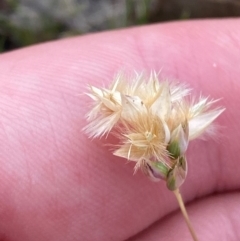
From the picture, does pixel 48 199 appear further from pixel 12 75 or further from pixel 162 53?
pixel 162 53

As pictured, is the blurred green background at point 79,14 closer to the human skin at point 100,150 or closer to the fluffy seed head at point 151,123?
the human skin at point 100,150

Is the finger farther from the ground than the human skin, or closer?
closer

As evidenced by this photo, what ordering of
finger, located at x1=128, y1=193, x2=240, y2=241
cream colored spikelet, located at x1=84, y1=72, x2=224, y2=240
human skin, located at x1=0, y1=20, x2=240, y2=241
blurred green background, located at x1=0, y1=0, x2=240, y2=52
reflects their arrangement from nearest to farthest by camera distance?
cream colored spikelet, located at x1=84, y1=72, x2=224, y2=240 < human skin, located at x1=0, y1=20, x2=240, y2=241 < finger, located at x1=128, y1=193, x2=240, y2=241 < blurred green background, located at x1=0, y1=0, x2=240, y2=52

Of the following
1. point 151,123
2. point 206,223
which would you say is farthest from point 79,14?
point 151,123

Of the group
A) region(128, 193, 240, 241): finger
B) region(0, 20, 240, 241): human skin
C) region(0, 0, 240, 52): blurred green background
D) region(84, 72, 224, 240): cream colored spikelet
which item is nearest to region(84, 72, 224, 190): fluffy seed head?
region(84, 72, 224, 240): cream colored spikelet

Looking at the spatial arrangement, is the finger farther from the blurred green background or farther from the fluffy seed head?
the blurred green background

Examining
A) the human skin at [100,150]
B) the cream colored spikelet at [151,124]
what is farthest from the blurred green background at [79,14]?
the cream colored spikelet at [151,124]

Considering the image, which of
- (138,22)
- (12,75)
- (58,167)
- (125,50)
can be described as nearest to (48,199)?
(58,167)
